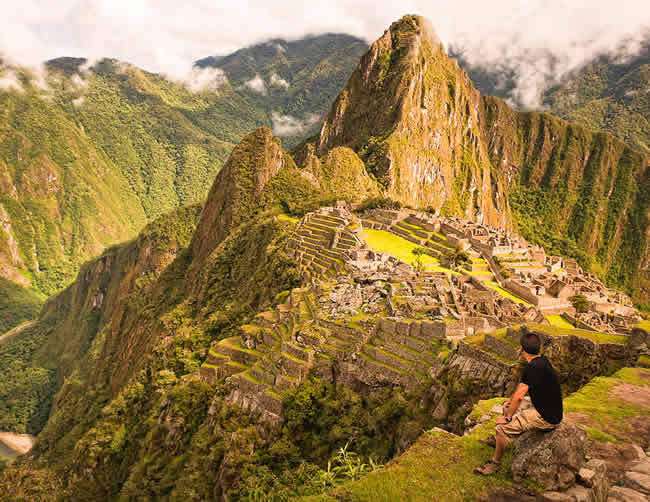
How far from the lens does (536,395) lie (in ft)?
24.1

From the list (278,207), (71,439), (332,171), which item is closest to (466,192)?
(332,171)

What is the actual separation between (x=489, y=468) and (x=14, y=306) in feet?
723

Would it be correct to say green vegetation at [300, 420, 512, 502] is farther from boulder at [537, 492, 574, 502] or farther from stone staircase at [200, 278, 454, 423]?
stone staircase at [200, 278, 454, 423]

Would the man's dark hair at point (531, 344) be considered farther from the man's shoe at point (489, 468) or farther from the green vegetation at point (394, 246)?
the green vegetation at point (394, 246)

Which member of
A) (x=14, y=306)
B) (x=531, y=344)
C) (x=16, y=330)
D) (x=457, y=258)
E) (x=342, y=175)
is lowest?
(x=16, y=330)

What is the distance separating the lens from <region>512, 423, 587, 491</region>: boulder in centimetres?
725

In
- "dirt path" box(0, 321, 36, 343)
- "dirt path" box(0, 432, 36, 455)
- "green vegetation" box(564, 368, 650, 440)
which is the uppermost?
"green vegetation" box(564, 368, 650, 440)

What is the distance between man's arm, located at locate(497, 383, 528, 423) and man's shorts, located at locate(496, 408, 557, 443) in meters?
0.10

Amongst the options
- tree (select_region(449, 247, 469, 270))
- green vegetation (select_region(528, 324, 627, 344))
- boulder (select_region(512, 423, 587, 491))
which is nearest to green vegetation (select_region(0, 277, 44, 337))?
tree (select_region(449, 247, 469, 270))

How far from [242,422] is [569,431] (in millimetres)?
16334

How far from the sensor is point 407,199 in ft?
446

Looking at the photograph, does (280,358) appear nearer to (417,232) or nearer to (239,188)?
(417,232)

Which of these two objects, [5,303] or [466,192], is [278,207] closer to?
[466,192]

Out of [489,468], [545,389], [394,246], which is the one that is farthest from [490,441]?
[394,246]
